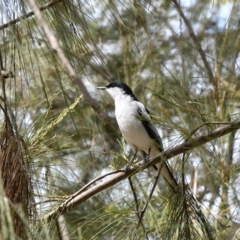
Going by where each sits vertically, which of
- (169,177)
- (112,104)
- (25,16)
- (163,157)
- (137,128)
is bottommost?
(163,157)

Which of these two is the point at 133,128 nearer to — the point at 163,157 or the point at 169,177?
the point at 169,177

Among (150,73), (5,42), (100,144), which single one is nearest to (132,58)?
(150,73)

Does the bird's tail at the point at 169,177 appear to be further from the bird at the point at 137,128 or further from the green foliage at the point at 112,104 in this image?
the bird at the point at 137,128

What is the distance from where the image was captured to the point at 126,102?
2.60 m

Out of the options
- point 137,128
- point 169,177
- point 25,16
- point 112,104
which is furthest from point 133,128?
point 25,16

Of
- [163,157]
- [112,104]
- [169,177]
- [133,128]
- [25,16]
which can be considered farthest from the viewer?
[112,104]

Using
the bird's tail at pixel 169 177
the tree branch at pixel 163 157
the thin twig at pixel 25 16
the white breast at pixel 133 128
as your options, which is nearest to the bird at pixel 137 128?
the white breast at pixel 133 128

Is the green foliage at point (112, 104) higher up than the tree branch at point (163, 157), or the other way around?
the green foliage at point (112, 104)

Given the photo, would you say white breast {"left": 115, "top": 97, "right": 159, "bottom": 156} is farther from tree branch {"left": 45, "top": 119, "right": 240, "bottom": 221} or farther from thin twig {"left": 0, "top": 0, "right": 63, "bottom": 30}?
thin twig {"left": 0, "top": 0, "right": 63, "bottom": 30}

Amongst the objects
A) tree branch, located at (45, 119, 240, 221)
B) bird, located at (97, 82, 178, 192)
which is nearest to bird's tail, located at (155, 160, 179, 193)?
tree branch, located at (45, 119, 240, 221)

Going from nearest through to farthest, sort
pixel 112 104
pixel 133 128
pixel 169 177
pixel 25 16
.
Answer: pixel 25 16 → pixel 169 177 → pixel 133 128 → pixel 112 104

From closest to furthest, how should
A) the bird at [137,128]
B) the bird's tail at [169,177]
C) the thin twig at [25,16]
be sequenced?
the thin twig at [25,16], the bird's tail at [169,177], the bird at [137,128]

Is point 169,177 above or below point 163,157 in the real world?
above

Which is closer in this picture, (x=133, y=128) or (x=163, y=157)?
(x=163, y=157)
